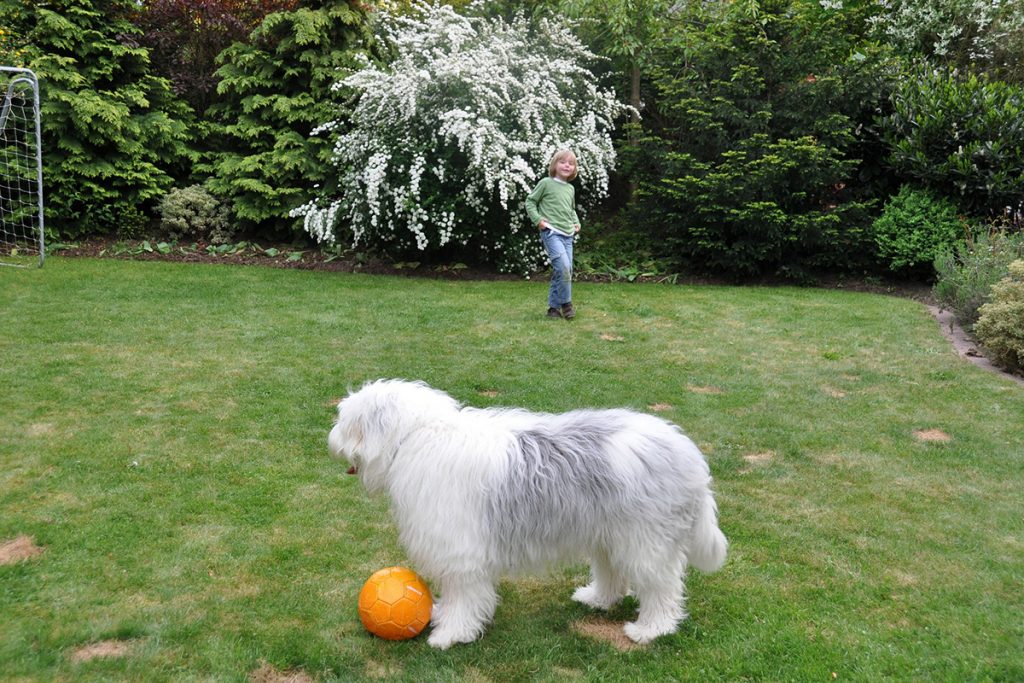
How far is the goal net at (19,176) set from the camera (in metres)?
Answer: 11.3

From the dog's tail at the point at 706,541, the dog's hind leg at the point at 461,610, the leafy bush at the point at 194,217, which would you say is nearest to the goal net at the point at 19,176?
the leafy bush at the point at 194,217

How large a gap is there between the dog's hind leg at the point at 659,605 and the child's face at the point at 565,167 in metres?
6.13

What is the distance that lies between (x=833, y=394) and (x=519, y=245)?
5350 mm

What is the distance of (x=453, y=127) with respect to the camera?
32.3 ft

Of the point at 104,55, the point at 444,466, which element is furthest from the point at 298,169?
the point at 444,466

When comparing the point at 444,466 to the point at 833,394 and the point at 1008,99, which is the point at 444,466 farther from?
the point at 1008,99

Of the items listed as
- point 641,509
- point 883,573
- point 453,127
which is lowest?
point 883,573

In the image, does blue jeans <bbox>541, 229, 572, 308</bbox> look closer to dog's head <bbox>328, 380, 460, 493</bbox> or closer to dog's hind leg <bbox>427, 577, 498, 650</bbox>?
dog's head <bbox>328, 380, 460, 493</bbox>

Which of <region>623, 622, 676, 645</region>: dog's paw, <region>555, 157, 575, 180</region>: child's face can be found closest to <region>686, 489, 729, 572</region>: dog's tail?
<region>623, 622, 676, 645</region>: dog's paw

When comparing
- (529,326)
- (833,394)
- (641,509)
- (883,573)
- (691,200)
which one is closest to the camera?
(641,509)

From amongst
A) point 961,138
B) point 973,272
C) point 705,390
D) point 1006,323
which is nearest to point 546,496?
point 705,390

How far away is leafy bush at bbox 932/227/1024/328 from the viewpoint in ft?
28.9

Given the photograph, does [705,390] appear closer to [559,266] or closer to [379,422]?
[559,266]

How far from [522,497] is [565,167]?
616 centimetres
